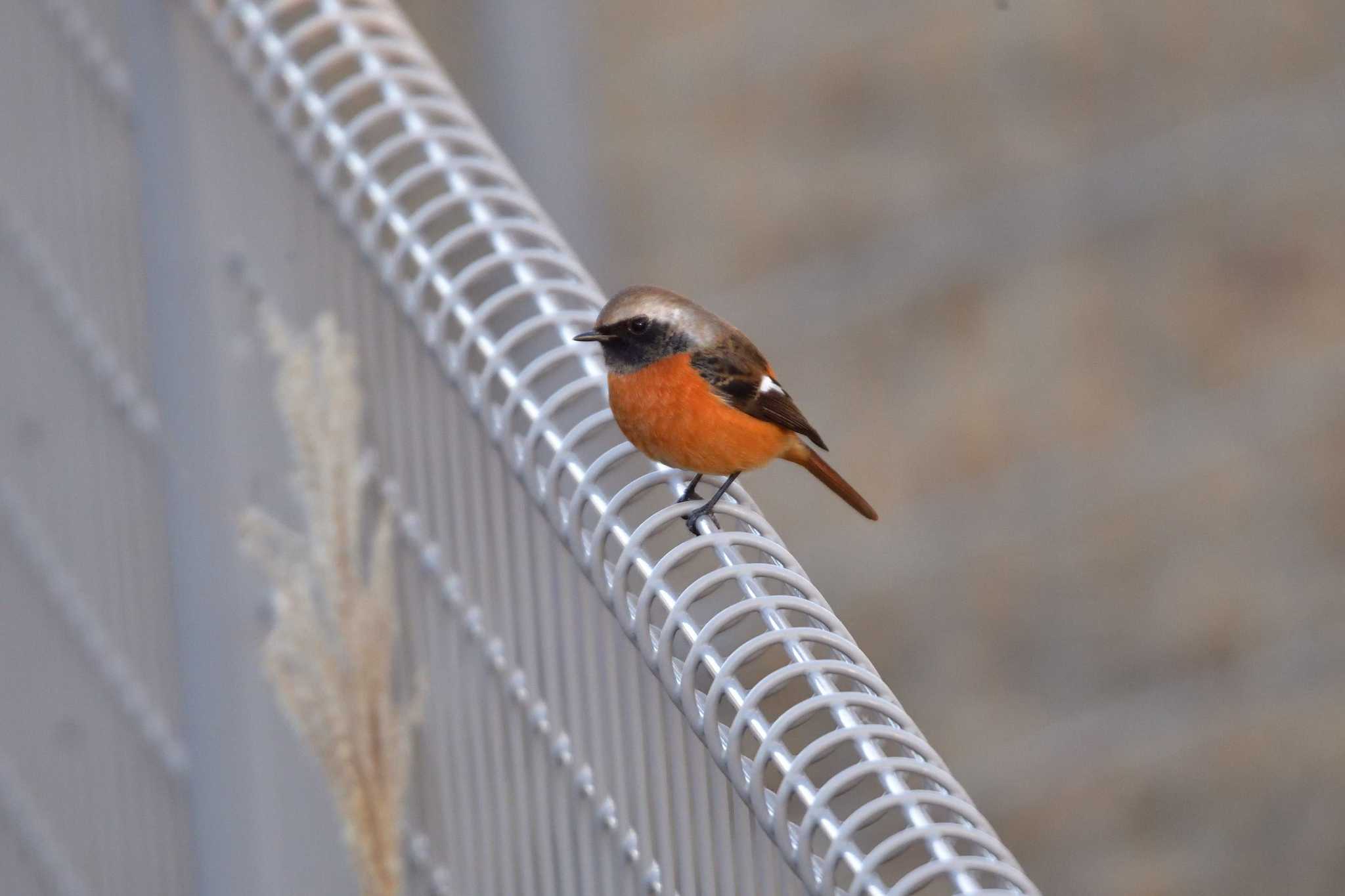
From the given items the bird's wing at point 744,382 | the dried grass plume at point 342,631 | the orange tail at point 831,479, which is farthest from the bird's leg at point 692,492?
the orange tail at point 831,479

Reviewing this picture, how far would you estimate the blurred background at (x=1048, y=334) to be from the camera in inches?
221

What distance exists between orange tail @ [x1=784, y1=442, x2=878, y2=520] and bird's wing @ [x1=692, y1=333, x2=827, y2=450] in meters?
0.19

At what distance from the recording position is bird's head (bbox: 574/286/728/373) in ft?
7.78

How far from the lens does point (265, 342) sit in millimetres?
2691

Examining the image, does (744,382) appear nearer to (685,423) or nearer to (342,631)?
(685,423)

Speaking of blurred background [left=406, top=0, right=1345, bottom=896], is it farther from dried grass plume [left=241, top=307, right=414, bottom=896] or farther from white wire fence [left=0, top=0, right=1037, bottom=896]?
dried grass plume [left=241, top=307, right=414, bottom=896]

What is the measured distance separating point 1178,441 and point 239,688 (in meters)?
3.70

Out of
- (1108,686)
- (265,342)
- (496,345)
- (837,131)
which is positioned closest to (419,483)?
(496,345)

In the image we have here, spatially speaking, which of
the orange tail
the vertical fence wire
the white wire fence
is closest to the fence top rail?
the white wire fence

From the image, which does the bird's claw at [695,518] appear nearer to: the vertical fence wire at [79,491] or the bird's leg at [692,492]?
the bird's leg at [692,492]

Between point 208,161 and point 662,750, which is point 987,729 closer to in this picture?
point 208,161

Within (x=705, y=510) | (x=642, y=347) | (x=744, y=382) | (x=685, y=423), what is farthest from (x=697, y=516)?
(x=744, y=382)

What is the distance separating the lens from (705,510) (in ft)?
6.16

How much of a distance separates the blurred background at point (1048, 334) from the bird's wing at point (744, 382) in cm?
292
